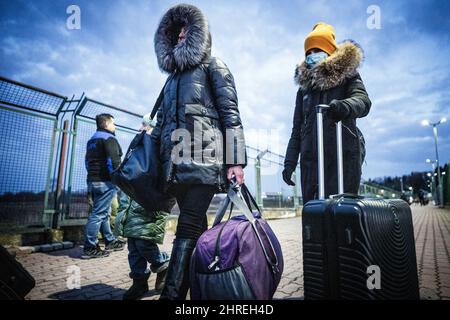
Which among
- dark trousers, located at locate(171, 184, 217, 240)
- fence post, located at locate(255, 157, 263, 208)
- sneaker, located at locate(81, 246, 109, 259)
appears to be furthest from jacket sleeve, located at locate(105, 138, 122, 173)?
fence post, located at locate(255, 157, 263, 208)

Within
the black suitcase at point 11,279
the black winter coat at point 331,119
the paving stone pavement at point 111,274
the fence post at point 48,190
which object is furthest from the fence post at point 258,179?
the black suitcase at point 11,279

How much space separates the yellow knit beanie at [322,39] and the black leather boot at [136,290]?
97.0 inches

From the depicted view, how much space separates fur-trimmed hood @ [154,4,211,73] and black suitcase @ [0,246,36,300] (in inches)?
66.6

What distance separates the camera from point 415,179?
11331 centimetres

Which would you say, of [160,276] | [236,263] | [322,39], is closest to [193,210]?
[236,263]

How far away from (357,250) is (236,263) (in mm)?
616

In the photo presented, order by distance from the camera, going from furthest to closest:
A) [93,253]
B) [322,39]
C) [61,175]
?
[61,175] < [93,253] < [322,39]

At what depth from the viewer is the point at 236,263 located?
1.48 meters

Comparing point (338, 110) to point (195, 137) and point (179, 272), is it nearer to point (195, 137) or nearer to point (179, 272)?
point (195, 137)

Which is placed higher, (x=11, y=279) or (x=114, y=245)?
(x=11, y=279)

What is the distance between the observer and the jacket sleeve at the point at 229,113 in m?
1.91

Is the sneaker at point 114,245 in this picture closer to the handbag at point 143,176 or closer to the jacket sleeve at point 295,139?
the handbag at point 143,176
